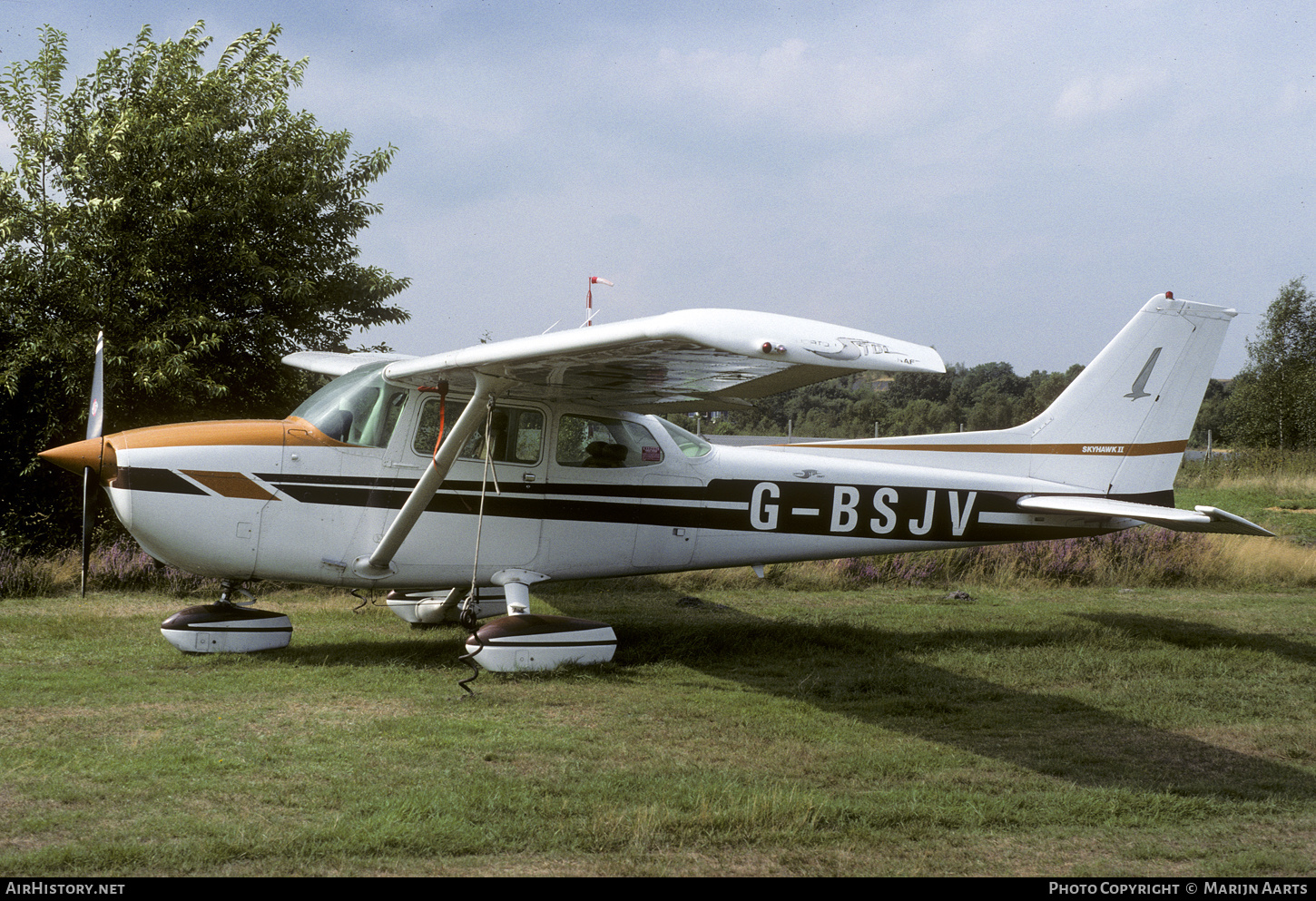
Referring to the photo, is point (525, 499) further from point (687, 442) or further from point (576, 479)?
point (687, 442)

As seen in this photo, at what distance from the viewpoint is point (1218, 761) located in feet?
16.7

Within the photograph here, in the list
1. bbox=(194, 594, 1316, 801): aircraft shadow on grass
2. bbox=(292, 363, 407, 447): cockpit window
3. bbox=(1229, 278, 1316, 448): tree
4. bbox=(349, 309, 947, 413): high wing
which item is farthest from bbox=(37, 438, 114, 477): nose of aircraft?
bbox=(1229, 278, 1316, 448): tree

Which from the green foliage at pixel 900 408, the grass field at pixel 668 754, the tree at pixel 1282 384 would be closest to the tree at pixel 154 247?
the grass field at pixel 668 754

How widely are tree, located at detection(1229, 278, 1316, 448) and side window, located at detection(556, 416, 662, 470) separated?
36.3 metres

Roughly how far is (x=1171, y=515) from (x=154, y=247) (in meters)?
10.8

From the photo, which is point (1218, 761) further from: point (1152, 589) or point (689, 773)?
point (1152, 589)

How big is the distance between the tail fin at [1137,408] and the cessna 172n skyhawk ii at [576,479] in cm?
2

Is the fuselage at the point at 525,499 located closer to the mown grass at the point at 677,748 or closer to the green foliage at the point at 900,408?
the mown grass at the point at 677,748

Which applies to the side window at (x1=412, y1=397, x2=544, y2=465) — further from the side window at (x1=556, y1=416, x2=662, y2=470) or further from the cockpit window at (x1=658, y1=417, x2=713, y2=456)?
the cockpit window at (x1=658, y1=417, x2=713, y2=456)

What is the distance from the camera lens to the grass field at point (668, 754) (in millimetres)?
3645

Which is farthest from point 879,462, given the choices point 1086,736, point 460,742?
point 460,742

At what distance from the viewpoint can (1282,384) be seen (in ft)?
122

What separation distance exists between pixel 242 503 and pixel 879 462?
208 inches

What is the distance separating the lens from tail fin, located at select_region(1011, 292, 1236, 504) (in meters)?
8.73
